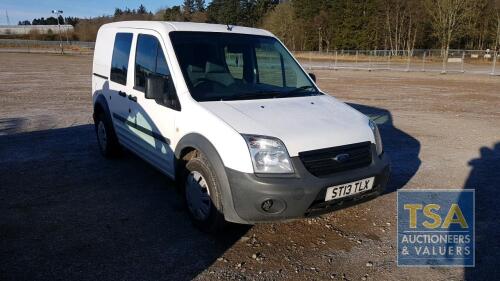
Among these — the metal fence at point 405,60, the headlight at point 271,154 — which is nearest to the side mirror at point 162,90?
the headlight at point 271,154

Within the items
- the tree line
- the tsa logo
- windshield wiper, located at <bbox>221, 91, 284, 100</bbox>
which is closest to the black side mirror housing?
windshield wiper, located at <bbox>221, 91, 284, 100</bbox>

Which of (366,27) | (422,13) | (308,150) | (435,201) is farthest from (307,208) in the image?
(366,27)

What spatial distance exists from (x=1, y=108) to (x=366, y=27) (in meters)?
67.8

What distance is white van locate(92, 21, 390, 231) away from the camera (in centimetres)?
329

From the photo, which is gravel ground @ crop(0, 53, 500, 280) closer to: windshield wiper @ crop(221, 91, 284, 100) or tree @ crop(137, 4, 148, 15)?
windshield wiper @ crop(221, 91, 284, 100)

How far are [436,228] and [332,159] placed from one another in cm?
151

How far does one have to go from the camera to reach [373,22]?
68.1 metres

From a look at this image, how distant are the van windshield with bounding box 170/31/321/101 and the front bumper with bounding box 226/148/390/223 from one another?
1090 millimetres

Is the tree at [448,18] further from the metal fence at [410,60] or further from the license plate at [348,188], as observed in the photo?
the license plate at [348,188]

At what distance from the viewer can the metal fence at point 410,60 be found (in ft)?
120

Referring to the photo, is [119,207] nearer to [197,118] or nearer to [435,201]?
[197,118]

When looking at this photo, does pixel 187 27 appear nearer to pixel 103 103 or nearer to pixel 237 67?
pixel 237 67

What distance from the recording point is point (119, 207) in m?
4.51

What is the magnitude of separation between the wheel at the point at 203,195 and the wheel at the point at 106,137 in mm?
2420
